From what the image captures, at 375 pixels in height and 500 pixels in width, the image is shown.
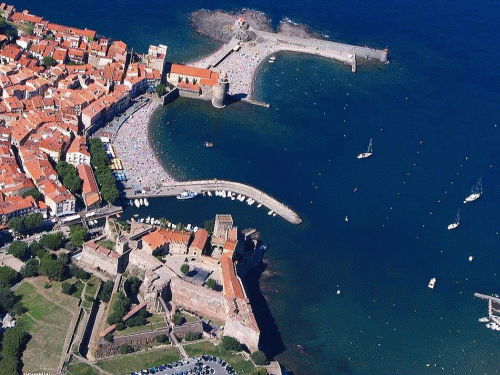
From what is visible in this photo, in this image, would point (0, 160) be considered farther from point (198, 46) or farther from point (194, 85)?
→ point (198, 46)

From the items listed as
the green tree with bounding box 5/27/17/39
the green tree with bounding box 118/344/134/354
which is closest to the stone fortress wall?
the green tree with bounding box 118/344/134/354

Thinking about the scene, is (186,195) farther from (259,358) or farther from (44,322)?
(259,358)

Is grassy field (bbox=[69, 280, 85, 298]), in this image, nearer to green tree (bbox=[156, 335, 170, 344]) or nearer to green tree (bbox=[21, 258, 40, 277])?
green tree (bbox=[21, 258, 40, 277])

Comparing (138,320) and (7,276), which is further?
(7,276)

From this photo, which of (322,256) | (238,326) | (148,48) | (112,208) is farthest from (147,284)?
(148,48)

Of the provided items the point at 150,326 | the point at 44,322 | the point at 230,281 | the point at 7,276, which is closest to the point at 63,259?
the point at 7,276

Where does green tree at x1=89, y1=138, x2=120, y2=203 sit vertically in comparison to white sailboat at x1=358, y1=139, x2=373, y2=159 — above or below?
below
